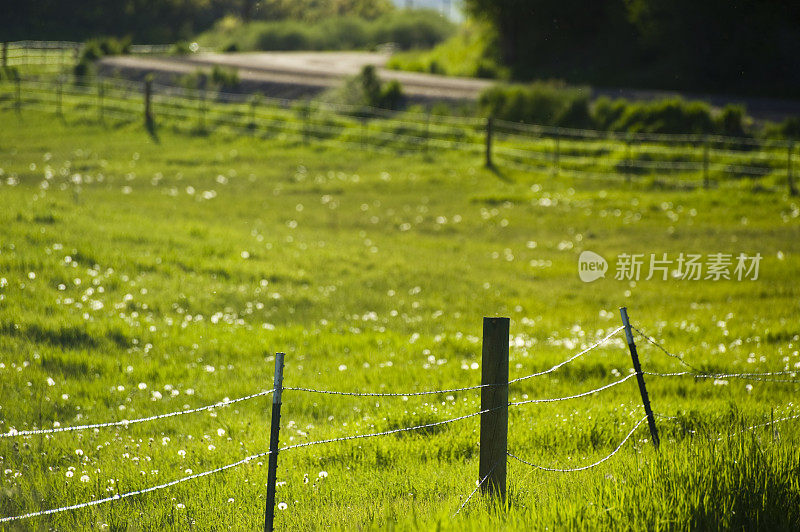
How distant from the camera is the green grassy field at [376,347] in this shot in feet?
19.6

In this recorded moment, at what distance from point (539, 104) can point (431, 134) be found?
4.68 m

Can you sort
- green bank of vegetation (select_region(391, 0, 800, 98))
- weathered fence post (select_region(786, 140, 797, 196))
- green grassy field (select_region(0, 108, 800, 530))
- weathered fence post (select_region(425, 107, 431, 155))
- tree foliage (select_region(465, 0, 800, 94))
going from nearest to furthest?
green grassy field (select_region(0, 108, 800, 530)) < weathered fence post (select_region(786, 140, 797, 196)) < weathered fence post (select_region(425, 107, 431, 155)) < tree foliage (select_region(465, 0, 800, 94)) < green bank of vegetation (select_region(391, 0, 800, 98))

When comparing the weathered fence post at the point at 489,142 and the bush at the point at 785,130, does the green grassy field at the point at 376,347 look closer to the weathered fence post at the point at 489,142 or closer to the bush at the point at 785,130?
the weathered fence post at the point at 489,142

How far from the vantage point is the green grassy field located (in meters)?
5.97

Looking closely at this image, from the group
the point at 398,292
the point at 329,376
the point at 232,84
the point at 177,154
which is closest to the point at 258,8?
the point at 232,84

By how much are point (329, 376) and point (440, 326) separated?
3742 millimetres

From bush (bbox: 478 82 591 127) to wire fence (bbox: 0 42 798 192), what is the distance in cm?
83

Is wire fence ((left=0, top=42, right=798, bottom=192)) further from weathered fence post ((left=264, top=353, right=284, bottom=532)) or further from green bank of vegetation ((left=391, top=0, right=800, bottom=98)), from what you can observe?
weathered fence post ((left=264, top=353, right=284, bottom=532))

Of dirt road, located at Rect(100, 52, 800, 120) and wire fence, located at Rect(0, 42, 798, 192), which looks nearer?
wire fence, located at Rect(0, 42, 798, 192)

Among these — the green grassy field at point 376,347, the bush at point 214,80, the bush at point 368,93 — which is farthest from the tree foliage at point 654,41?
the bush at point 214,80

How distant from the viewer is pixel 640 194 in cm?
2531

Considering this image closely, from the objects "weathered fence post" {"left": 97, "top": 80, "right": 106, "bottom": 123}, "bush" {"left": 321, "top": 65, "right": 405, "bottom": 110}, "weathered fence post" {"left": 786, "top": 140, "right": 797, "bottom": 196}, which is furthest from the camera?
"bush" {"left": 321, "top": 65, "right": 405, "bottom": 110}

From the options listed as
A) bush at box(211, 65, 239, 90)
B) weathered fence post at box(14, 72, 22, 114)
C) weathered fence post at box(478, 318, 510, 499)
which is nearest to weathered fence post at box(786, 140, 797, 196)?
weathered fence post at box(478, 318, 510, 499)

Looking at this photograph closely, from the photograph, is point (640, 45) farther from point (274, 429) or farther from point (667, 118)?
point (274, 429)
